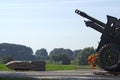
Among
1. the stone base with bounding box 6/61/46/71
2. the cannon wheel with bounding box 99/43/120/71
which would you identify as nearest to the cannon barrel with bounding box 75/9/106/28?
the cannon wheel with bounding box 99/43/120/71

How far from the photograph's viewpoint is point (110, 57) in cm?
2994

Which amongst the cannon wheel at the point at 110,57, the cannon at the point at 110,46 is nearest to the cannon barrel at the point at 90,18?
the cannon at the point at 110,46

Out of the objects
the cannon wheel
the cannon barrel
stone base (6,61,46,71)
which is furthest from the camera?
stone base (6,61,46,71)

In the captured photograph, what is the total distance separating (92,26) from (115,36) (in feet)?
10.0

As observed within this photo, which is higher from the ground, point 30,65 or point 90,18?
point 90,18

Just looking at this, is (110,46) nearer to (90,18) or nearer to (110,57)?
(110,57)

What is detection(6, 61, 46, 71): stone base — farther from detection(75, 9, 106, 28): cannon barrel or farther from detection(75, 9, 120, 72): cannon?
detection(75, 9, 120, 72): cannon

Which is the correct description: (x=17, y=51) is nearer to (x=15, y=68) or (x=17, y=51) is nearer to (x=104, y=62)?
(x=15, y=68)

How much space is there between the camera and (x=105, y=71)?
30.7 metres

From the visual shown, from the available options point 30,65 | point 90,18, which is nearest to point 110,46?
point 90,18

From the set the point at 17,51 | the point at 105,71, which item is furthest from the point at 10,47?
the point at 105,71

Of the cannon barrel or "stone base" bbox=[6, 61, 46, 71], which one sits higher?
the cannon barrel

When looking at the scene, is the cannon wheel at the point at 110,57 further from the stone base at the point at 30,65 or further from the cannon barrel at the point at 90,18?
A: the stone base at the point at 30,65

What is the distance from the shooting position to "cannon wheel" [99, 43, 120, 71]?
2948 cm
